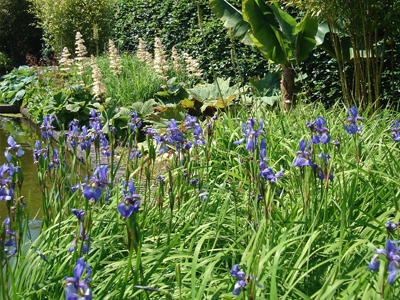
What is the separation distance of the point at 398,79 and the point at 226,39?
3.71 m

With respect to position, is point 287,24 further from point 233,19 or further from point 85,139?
point 85,139

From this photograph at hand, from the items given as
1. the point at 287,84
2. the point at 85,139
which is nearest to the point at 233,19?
the point at 287,84

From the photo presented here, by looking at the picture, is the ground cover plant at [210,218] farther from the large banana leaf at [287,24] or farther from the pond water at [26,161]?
the large banana leaf at [287,24]

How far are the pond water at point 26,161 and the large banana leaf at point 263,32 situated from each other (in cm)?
346

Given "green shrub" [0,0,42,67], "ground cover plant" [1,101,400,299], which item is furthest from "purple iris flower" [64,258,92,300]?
"green shrub" [0,0,42,67]

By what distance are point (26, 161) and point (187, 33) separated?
5465mm

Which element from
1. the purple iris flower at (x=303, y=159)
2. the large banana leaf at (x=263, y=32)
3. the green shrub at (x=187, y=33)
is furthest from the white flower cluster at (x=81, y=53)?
the purple iris flower at (x=303, y=159)

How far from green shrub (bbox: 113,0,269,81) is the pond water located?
298 cm

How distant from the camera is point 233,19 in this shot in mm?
6461

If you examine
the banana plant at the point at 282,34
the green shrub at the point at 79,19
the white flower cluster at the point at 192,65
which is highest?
the green shrub at the point at 79,19

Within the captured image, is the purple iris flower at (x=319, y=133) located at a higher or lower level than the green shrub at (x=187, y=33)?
lower

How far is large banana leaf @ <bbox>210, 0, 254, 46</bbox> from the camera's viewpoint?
6426mm

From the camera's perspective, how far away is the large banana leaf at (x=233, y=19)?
21.1 feet

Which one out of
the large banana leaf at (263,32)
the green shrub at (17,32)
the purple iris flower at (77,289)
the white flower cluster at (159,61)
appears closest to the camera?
the purple iris flower at (77,289)
